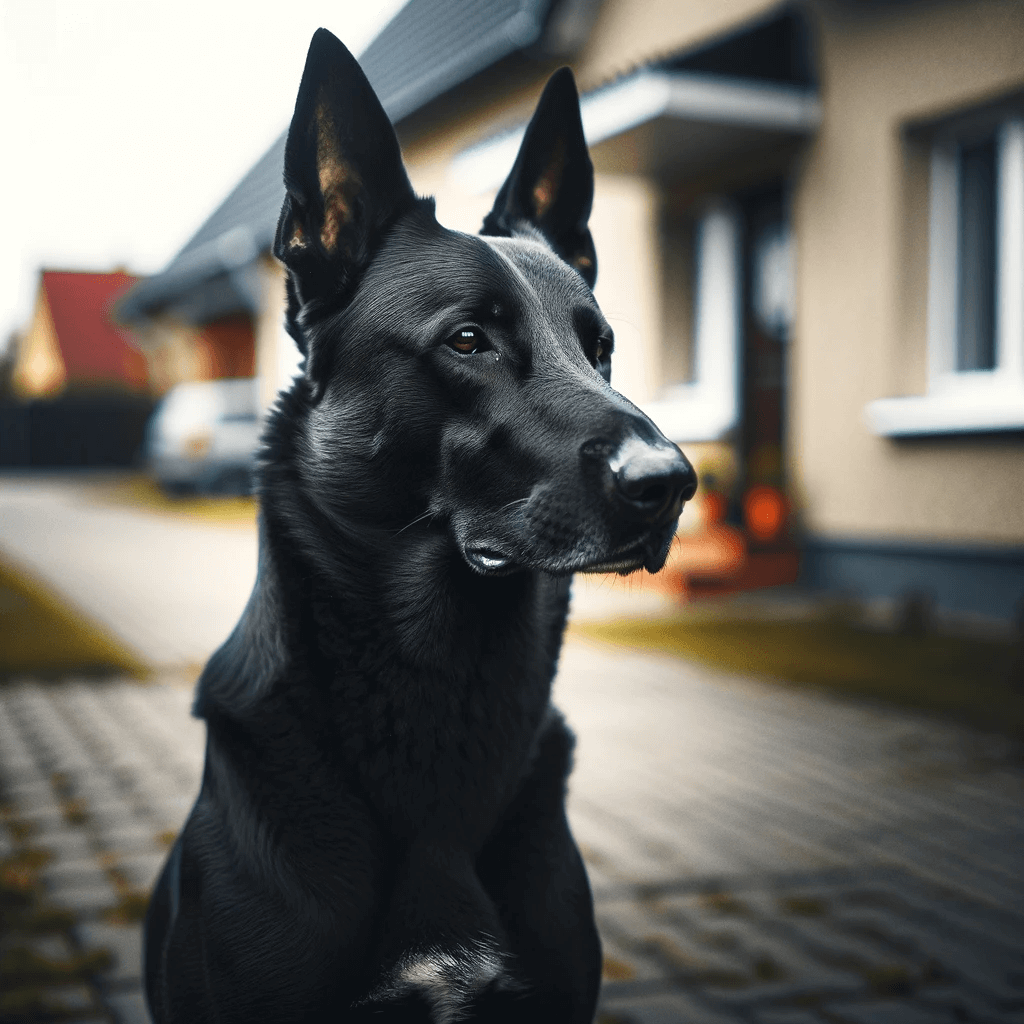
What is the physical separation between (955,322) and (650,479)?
21.9 ft

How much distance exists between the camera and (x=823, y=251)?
7.87 meters

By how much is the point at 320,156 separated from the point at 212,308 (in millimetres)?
19015

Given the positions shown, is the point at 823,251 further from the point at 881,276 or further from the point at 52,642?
the point at 52,642

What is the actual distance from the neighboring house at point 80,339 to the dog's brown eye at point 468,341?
1403 inches

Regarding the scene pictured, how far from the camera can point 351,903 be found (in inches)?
64.2

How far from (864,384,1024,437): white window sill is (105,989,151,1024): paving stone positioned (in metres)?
5.71

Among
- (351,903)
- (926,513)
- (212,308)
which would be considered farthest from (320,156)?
(212,308)

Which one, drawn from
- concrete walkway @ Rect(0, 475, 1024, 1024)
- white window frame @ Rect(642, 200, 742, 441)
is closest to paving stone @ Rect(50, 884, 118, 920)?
concrete walkway @ Rect(0, 475, 1024, 1024)

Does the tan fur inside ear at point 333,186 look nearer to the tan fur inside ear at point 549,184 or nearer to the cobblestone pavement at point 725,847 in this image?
the tan fur inside ear at point 549,184

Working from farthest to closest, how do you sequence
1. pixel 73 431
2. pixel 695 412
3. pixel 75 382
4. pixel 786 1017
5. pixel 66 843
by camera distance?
pixel 75 382
pixel 73 431
pixel 695 412
pixel 66 843
pixel 786 1017

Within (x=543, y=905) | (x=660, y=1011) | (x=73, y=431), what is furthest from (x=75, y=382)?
(x=543, y=905)

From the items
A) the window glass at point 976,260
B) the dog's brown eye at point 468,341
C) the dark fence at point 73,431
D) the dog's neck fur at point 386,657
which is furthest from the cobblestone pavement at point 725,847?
the dark fence at point 73,431

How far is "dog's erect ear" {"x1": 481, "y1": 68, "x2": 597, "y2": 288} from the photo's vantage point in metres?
1.94

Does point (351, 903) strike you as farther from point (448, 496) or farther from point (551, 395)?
point (551, 395)
